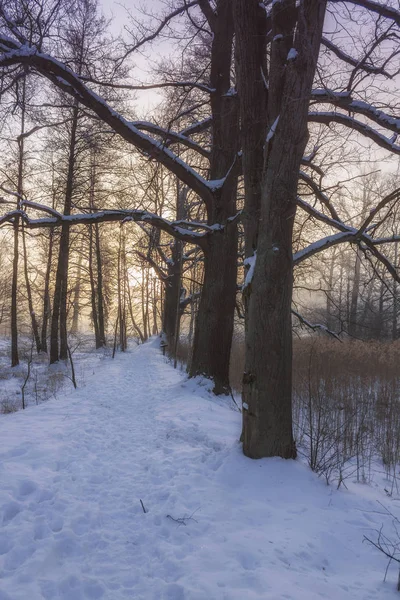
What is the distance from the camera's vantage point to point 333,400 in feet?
22.9

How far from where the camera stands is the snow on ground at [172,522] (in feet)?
6.82

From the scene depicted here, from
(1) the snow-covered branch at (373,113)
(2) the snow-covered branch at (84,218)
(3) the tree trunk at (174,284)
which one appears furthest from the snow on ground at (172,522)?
(3) the tree trunk at (174,284)

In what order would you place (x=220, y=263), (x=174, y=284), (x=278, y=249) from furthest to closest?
(x=174, y=284)
(x=220, y=263)
(x=278, y=249)

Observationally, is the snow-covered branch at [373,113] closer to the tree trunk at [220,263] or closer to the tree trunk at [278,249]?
the tree trunk at [278,249]

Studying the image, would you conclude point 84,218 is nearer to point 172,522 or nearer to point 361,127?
point 361,127

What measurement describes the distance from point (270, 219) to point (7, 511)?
11.7 feet

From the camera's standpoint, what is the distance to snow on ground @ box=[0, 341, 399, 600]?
2.08 metres

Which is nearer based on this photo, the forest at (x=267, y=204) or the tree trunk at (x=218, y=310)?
the forest at (x=267, y=204)

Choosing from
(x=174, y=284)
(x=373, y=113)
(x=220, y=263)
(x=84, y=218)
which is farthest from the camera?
(x=174, y=284)

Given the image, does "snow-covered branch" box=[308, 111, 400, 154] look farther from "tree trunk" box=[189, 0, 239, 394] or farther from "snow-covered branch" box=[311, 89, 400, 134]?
"tree trunk" box=[189, 0, 239, 394]

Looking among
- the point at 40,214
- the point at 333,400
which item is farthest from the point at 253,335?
the point at 40,214

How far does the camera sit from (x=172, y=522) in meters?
2.79

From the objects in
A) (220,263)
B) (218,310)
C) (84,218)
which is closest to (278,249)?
(220,263)

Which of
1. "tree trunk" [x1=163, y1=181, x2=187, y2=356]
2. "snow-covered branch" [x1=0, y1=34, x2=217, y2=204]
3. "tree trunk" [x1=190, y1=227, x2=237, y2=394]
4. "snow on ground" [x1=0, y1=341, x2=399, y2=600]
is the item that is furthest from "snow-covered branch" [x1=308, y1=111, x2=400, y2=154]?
"tree trunk" [x1=163, y1=181, x2=187, y2=356]
